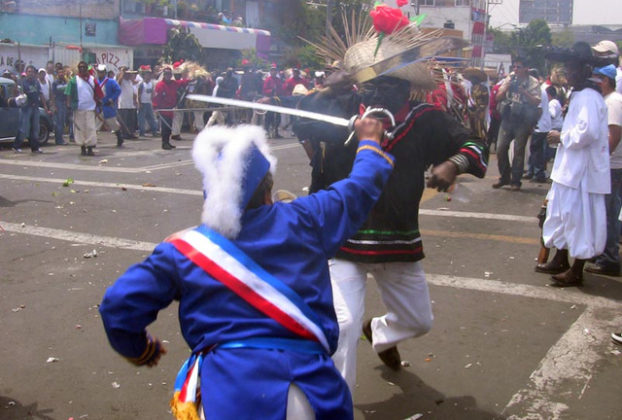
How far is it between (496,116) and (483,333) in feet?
29.3

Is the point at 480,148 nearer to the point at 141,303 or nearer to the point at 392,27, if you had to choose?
the point at 392,27

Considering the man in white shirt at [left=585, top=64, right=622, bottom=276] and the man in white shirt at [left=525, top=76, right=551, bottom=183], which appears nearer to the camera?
the man in white shirt at [left=585, top=64, right=622, bottom=276]

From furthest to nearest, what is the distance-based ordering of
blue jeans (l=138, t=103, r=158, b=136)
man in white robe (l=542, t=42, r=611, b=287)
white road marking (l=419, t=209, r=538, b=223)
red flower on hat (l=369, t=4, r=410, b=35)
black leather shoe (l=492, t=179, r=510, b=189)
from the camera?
blue jeans (l=138, t=103, r=158, b=136) < black leather shoe (l=492, t=179, r=510, b=189) < white road marking (l=419, t=209, r=538, b=223) < man in white robe (l=542, t=42, r=611, b=287) < red flower on hat (l=369, t=4, r=410, b=35)

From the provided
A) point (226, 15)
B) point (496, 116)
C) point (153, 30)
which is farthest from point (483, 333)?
point (226, 15)

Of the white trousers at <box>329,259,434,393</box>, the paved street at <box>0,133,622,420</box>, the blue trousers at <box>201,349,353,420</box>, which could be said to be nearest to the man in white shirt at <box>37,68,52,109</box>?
the paved street at <box>0,133,622,420</box>

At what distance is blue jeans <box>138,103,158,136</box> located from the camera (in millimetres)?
19578

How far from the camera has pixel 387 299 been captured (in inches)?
160

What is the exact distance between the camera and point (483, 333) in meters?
5.32

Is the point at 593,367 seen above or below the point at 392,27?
below

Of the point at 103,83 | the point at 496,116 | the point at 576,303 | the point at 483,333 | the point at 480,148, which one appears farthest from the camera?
the point at 103,83

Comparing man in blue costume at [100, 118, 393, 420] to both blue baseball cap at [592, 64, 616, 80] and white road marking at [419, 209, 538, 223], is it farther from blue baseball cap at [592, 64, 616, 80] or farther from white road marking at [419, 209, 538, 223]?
white road marking at [419, 209, 538, 223]

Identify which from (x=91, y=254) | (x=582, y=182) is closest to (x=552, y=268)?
(x=582, y=182)

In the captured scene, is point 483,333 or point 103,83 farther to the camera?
point 103,83

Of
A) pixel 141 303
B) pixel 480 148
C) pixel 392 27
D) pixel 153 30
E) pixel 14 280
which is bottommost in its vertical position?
pixel 14 280
